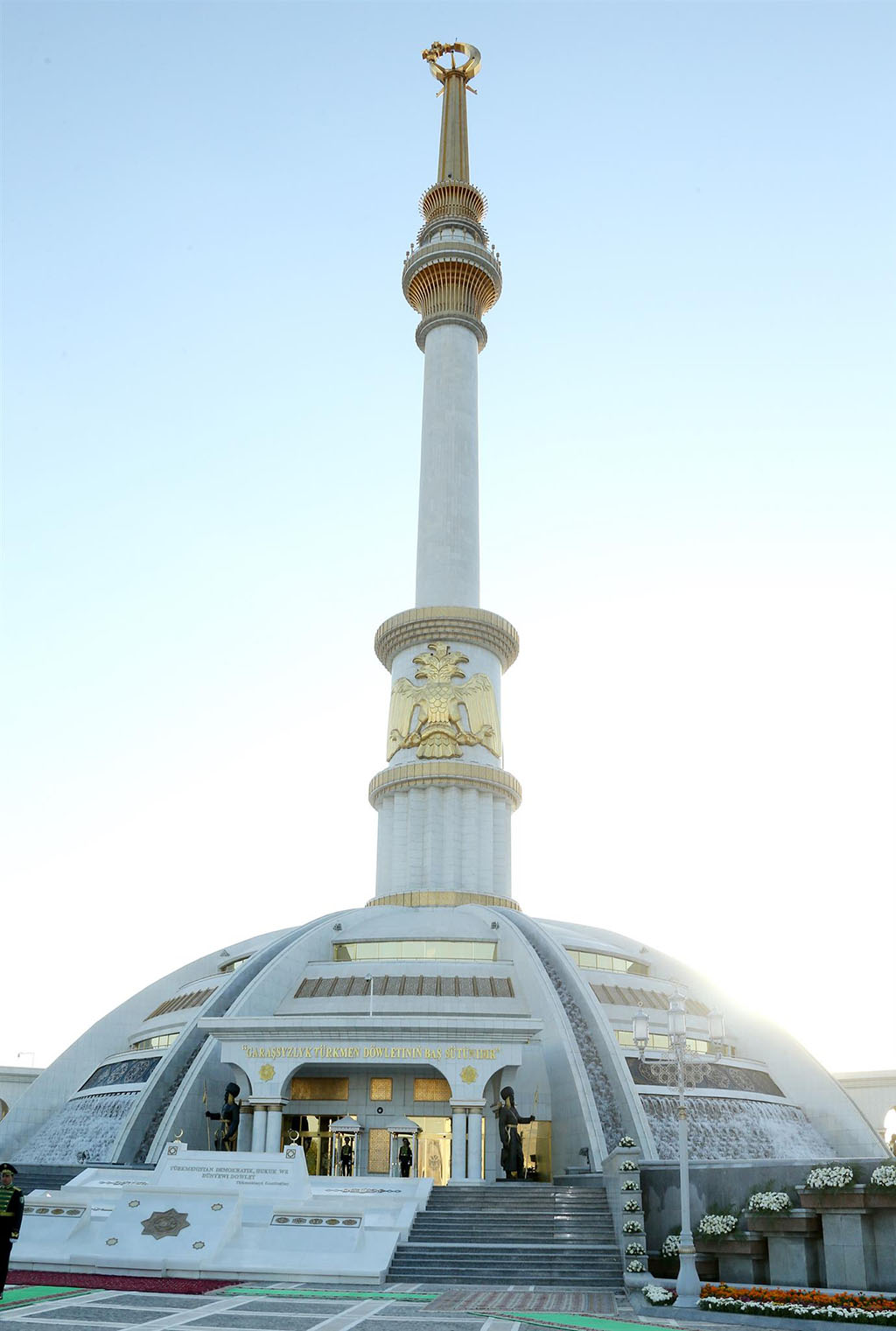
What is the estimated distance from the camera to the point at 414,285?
64.6 metres

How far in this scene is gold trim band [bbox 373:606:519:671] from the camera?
53969mm

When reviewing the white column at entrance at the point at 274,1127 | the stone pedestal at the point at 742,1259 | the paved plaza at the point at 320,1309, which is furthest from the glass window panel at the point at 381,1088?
the stone pedestal at the point at 742,1259

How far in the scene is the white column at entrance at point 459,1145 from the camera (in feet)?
105

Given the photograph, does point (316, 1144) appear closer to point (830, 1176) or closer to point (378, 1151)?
point (378, 1151)

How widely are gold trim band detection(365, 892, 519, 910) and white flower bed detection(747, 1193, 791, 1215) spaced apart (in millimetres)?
26656

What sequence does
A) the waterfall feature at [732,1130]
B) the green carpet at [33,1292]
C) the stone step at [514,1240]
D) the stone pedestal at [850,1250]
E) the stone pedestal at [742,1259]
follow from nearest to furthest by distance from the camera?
the green carpet at [33,1292]
the stone pedestal at [850,1250]
the stone pedestal at [742,1259]
the stone step at [514,1240]
the waterfall feature at [732,1130]

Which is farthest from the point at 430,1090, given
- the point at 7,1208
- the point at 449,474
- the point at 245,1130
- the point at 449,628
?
the point at 449,474

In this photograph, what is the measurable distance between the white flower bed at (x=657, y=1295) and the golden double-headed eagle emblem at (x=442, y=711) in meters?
32.5

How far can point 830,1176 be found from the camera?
1988 cm

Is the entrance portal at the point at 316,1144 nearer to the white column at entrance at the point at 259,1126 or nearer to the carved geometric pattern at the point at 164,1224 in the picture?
the white column at entrance at the point at 259,1126

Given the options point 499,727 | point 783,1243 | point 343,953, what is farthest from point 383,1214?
point 499,727

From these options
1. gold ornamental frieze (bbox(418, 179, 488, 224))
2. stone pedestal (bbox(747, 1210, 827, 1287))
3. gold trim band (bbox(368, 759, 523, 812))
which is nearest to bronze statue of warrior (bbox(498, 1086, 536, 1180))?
stone pedestal (bbox(747, 1210, 827, 1287))

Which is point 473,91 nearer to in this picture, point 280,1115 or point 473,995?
point 473,995

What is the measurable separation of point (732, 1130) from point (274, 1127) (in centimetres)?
1423
